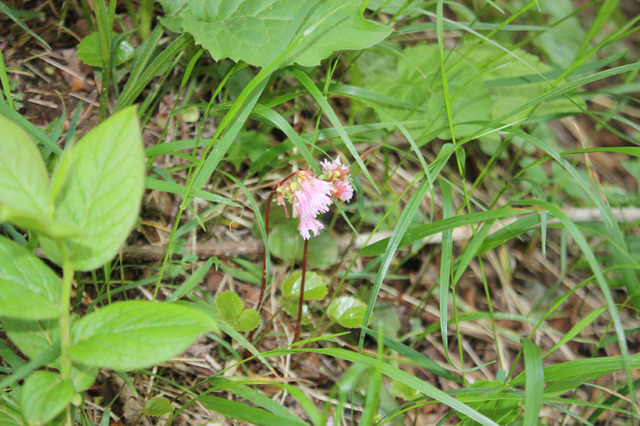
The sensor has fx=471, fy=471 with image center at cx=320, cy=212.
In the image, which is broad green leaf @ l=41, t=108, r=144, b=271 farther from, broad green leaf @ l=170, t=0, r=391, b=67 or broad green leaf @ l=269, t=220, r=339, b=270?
broad green leaf @ l=269, t=220, r=339, b=270

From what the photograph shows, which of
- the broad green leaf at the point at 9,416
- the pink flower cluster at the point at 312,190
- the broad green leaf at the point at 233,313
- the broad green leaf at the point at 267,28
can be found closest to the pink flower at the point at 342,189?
the pink flower cluster at the point at 312,190

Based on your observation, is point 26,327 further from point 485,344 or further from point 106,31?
point 485,344

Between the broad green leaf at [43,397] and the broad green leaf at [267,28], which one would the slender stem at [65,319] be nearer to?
the broad green leaf at [43,397]

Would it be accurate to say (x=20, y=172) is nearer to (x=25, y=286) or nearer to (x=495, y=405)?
(x=25, y=286)

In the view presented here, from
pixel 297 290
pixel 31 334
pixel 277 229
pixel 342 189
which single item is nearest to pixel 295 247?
pixel 277 229

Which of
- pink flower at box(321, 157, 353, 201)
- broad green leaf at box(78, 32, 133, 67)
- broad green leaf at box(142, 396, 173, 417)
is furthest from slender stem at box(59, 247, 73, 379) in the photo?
broad green leaf at box(78, 32, 133, 67)

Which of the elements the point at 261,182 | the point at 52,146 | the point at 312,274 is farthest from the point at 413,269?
the point at 52,146
